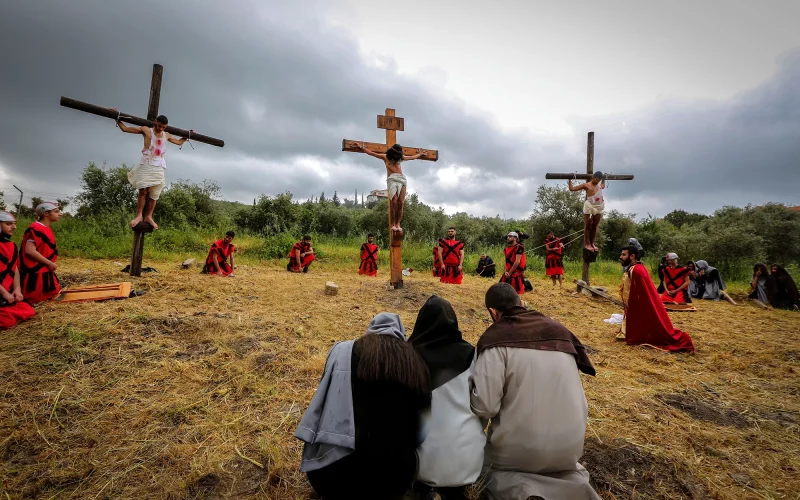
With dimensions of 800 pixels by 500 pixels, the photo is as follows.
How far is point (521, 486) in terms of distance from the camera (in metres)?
2.03

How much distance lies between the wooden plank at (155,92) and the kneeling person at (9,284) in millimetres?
2992

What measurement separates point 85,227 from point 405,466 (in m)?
18.1

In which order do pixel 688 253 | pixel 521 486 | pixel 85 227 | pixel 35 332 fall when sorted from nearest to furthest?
pixel 521 486
pixel 35 332
pixel 85 227
pixel 688 253

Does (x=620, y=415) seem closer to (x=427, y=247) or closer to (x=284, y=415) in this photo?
(x=284, y=415)

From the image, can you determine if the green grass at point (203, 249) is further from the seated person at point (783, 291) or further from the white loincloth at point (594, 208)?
the white loincloth at point (594, 208)

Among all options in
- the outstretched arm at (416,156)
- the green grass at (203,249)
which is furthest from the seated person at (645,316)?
the green grass at (203,249)

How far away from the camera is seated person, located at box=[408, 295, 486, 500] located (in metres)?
1.96

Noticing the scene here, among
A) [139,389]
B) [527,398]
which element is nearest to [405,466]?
[527,398]

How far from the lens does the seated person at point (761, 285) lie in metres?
10.5

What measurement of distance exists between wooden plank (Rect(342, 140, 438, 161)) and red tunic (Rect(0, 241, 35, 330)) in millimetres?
5035

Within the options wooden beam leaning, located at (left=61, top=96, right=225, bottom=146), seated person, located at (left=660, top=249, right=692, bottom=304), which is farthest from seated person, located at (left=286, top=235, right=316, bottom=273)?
seated person, located at (left=660, top=249, right=692, bottom=304)

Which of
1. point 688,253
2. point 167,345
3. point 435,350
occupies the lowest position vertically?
point 167,345

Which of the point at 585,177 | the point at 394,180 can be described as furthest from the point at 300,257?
the point at 585,177

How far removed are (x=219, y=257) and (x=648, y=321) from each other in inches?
372
